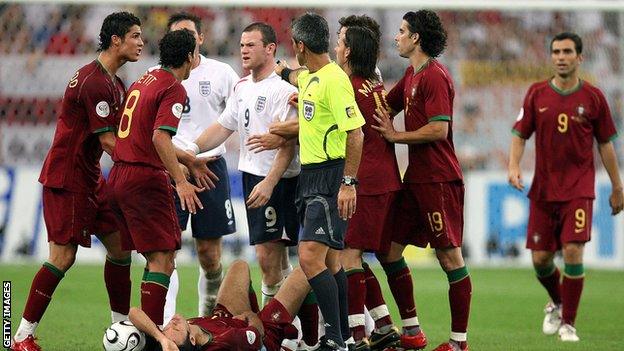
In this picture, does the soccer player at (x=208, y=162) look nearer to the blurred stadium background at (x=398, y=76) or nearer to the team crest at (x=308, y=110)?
the team crest at (x=308, y=110)

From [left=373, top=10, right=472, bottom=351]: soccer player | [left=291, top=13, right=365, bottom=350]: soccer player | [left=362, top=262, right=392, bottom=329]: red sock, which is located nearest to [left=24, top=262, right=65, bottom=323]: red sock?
[left=291, top=13, right=365, bottom=350]: soccer player

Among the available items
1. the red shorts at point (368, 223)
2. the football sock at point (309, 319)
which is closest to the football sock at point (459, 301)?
the red shorts at point (368, 223)

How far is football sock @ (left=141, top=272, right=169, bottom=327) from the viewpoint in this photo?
7750 mm

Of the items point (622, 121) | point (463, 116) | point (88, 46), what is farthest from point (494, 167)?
point (88, 46)

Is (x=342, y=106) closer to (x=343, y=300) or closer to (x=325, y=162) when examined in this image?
(x=325, y=162)

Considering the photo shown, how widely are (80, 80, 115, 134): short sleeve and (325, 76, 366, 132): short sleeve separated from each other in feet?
5.55

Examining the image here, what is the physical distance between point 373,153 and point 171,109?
1645 millimetres

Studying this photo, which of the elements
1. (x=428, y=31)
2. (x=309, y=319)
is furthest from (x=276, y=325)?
(x=428, y=31)

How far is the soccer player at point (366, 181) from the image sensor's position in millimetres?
8219

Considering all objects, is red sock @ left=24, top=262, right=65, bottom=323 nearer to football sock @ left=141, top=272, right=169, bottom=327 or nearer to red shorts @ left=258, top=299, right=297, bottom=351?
football sock @ left=141, top=272, right=169, bottom=327

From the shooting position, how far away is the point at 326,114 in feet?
25.1

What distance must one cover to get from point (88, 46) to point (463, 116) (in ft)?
19.6

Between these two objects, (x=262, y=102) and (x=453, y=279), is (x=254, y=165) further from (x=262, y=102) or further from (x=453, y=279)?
(x=453, y=279)

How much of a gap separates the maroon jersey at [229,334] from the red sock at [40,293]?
4.62ft
